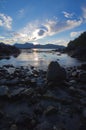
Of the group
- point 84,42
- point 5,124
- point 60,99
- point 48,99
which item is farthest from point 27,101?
point 84,42

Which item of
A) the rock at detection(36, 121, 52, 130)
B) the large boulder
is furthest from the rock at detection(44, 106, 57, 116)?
the large boulder

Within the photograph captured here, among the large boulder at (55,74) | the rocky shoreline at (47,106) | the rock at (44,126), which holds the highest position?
the large boulder at (55,74)

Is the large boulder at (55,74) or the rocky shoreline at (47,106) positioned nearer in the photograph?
the rocky shoreline at (47,106)

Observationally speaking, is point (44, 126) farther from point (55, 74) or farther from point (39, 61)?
point (39, 61)

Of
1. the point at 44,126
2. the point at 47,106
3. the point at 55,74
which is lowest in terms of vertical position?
the point at 44,126

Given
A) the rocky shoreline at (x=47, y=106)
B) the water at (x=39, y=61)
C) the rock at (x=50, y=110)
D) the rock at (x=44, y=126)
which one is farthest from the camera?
the water at (x=39, y=61)

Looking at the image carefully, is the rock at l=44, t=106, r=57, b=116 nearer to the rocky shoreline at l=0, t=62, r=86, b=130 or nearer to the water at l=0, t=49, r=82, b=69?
the rocky shoreline at l=0, t=62, r=86, b=130

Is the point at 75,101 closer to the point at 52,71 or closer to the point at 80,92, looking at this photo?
the point at 80,92

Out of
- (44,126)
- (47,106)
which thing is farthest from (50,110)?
(44,126)

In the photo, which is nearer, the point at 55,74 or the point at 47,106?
the point at 47,106

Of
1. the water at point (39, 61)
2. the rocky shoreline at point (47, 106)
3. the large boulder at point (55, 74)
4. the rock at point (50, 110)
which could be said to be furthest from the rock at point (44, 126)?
the water at point (39, 61)

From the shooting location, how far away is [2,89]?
49.2 feet

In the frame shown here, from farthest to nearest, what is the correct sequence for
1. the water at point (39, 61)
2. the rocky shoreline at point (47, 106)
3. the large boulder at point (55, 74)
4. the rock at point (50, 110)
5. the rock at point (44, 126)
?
the water at point (39, 61), the large boulder at point (55, 74), the rock at point (50, 110), the rocky shoreline at point (47, 106), the rock at point (44, 126)

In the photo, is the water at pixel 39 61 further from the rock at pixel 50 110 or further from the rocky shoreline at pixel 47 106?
the rock at pixel 50 110
